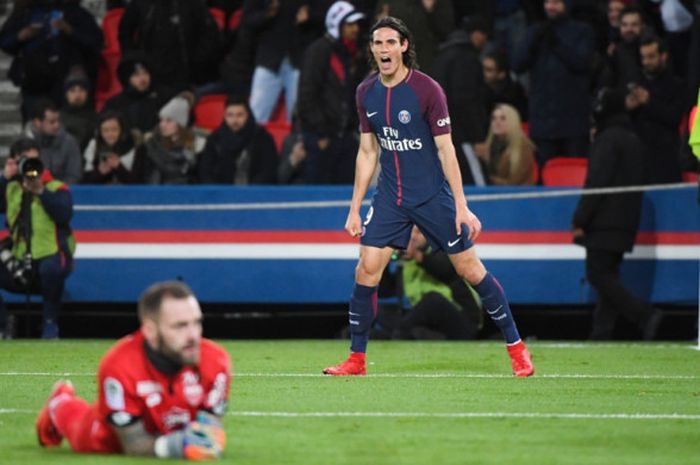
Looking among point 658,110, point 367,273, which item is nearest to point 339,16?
point 658,110

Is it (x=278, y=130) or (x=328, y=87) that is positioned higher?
(x=328, y=87)

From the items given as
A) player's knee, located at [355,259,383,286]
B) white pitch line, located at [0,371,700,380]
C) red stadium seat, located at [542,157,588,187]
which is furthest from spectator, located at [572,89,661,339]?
player's knee, located at [355,259,383,286]

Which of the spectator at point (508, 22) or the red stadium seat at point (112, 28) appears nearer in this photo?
the spectator at point (508, 22)

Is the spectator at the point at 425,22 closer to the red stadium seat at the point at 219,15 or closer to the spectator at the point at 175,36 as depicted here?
the spectator at the point at 175,36

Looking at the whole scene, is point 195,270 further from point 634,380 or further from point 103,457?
point 103,457

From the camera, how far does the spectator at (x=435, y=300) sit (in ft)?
51.5

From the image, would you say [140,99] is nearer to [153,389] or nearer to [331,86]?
[331,86]

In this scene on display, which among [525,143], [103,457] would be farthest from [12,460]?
[525,143]

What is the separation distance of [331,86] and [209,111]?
1.82m

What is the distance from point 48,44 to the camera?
18.6 meters

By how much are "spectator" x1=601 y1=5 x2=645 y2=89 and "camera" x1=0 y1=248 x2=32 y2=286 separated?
19.3ft

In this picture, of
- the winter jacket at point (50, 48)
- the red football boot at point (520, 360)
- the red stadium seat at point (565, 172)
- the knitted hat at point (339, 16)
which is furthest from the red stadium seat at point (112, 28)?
the red football boot at point (520, 360)

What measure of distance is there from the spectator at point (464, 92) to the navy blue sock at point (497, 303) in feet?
18.9

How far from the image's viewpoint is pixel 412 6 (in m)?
17.4
